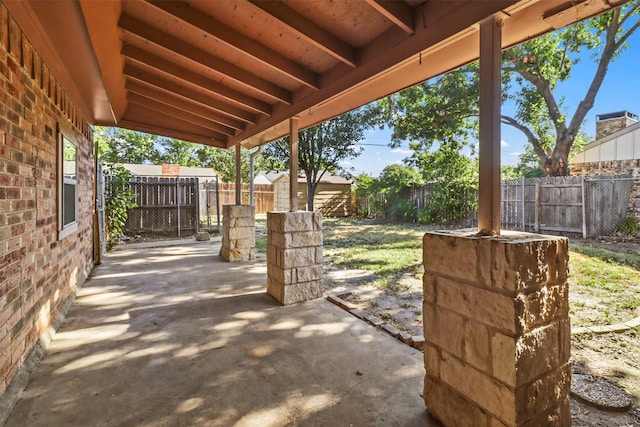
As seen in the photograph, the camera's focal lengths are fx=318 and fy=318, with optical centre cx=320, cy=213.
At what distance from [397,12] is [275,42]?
3.51 feet

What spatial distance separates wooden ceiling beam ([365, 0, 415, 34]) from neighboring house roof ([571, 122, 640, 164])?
13.3 m

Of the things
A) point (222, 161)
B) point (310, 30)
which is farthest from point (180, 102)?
point (222, 161)

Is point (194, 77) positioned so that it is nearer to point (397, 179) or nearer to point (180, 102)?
point (180, 102)

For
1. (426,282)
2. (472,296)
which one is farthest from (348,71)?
(472,296)

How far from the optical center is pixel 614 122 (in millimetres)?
14789

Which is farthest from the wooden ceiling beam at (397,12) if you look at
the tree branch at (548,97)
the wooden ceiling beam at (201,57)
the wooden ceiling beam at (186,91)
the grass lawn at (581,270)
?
the tree branch at (548,97)

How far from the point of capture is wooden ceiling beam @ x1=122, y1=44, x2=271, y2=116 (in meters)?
2.94

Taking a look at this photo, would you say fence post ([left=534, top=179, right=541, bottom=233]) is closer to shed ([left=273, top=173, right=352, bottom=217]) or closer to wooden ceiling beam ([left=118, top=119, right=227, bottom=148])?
wooden ceiling beam ([left=118, top=119, right=227, bottom=148])

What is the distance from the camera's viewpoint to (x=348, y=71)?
271 centimetres

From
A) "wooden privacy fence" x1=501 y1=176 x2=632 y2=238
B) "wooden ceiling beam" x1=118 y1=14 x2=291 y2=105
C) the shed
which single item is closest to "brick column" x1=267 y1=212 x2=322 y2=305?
"wooden ceiling beam" x1=118 y1=14 x2=291 y2=105

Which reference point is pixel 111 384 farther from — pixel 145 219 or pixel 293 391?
pixel 145 219

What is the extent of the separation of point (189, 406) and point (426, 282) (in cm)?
153

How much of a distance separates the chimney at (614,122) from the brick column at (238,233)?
56.4 feet

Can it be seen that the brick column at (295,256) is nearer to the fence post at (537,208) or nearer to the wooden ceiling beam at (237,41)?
the wooden ceiling beam at (237,41)
